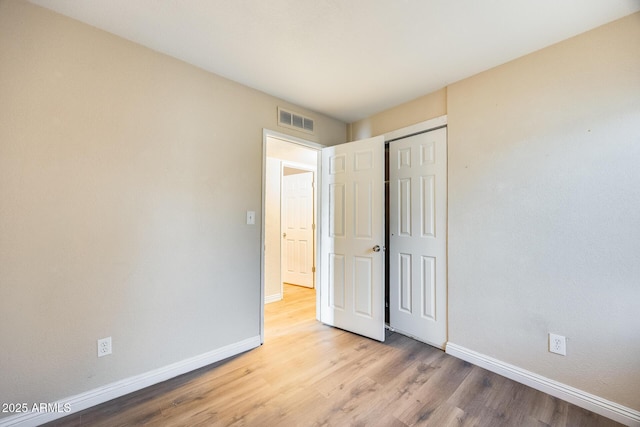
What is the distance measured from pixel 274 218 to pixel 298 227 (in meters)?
0.78

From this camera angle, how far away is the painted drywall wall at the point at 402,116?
8.03ft

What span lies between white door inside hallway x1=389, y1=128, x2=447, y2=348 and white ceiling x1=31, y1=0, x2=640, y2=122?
0.66 metres

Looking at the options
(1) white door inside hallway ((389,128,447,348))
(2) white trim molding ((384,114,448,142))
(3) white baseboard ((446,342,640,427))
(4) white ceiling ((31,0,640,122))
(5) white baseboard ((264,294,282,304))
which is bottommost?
(5) white baseboard ((264,294,282,304))

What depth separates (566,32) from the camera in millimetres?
1679

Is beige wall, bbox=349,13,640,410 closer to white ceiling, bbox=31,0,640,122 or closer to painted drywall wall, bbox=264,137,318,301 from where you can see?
white ceiling, bbox=31,0,640,122

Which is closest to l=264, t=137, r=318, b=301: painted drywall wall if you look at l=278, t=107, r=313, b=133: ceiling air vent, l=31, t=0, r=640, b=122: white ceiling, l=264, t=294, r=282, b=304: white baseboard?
l=264, t=294, r=282, b=304: white baseboard

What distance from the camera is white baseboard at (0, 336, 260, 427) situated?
144 centimetres

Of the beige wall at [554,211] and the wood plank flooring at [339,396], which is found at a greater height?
the beige wall at [554,211]

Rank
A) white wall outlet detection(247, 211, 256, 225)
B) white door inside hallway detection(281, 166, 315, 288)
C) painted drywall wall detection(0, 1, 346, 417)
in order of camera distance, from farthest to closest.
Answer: white door inside hallway detection(281, 166, 315, 288) → white wall outlet detection(247, 211, 256, 225) → painted drywall wall detection(0, 1, 346, 417)

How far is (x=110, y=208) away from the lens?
5.60 feet

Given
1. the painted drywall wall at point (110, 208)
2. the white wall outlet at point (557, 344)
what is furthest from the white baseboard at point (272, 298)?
the white wall outlet at point (557, 344)

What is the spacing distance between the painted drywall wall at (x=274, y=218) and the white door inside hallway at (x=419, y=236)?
4.92ft

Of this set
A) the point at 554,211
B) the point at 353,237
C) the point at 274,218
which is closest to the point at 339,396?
the point at 353,237

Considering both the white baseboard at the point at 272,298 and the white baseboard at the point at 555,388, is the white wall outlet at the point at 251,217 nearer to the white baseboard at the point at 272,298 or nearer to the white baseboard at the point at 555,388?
the white baseboard at the point at 272,298
